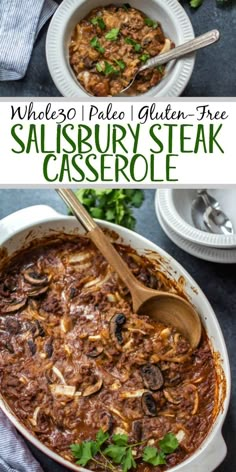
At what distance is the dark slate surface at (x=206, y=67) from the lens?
405cm

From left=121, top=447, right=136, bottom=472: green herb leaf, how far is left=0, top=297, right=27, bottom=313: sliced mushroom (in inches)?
24.4

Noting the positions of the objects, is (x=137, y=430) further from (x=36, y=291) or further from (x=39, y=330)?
(x=36, y=291)

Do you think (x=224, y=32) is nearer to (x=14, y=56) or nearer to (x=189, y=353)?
(x=14, y=56)

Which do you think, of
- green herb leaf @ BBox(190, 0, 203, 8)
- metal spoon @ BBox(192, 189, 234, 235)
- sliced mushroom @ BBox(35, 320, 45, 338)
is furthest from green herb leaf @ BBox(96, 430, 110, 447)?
green herb leaf @ BBox(190, 0, 203, 8)

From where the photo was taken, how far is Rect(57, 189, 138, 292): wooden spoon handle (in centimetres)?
354

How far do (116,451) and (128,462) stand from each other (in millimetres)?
55

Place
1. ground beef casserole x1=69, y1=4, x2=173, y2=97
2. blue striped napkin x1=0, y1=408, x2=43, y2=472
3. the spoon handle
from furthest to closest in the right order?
ground beef casserole x1=69, y1=4, x2=173, y2=97 < the spoon handle < blue striped napkin x1=0, y1=408, x2=43, y2=472

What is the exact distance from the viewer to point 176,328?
12.1 feet

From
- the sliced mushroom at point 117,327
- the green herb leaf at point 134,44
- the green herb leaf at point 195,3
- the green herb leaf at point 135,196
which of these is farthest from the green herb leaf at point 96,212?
the green herb leaf at point 195,3

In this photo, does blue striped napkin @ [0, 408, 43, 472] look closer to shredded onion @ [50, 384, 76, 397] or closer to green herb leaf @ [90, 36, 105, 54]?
shredded onion @ [50, 384, 76, 397]

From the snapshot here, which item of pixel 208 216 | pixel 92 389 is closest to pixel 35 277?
pixel 92 389

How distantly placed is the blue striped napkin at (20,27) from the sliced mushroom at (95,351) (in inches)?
44.0

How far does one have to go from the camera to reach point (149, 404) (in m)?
3.59

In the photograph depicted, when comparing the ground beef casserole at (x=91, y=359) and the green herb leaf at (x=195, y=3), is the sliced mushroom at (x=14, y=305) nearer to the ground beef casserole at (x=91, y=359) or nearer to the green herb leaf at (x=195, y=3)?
the ground beef casserole at (x=91, y=359)
